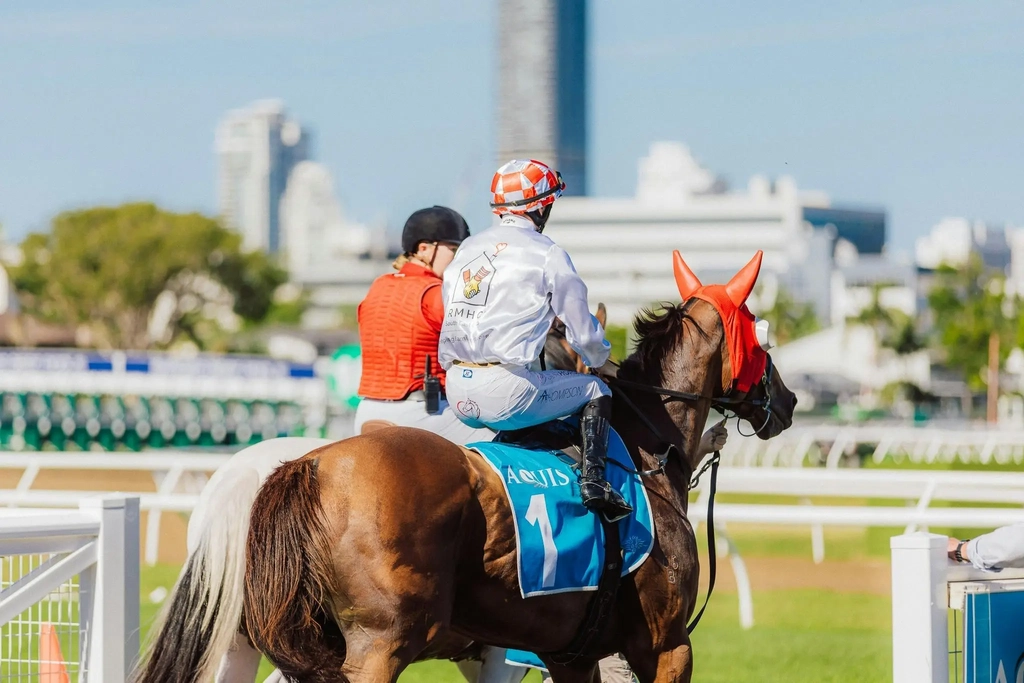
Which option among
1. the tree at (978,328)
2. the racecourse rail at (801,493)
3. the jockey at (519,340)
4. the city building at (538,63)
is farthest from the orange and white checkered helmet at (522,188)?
the city building at (538,63)

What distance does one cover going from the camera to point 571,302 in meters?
4.17

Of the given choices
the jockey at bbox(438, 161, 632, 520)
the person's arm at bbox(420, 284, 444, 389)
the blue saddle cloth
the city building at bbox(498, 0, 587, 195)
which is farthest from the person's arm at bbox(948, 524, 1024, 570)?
the city building at bbox(498, 0, 587, 195)

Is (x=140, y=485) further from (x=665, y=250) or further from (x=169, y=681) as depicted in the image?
(x=665, y=250)

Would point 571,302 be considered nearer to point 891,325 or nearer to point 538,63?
point 891,325

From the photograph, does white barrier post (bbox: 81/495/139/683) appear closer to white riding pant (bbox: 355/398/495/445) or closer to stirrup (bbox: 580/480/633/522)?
white riding pant (bbox: 355/398/495/445)

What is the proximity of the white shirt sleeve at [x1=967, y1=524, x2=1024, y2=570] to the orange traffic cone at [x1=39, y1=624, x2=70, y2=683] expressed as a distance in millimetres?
2992

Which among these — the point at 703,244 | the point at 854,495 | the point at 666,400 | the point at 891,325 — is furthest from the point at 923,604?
the point at 703,244

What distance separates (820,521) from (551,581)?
4.46m

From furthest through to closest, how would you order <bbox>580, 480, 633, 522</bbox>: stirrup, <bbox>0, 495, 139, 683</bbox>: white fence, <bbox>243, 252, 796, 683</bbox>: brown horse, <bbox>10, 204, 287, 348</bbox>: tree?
<bbox>10, 204, 287, 348</bbox>: tree
<bbox>0, 495, 139, 683</bbox>: white fence
<bbox>580, 480, 633, 522</bbox>: stirrup
<bbox>243, 252, 796, 683</bbox>: brown horse

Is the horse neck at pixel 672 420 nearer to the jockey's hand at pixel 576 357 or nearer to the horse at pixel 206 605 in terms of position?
the jockey's hand at pixel 576 357

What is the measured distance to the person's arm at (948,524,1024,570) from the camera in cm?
444

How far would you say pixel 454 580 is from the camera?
381 cm

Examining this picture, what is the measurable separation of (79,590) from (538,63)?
82433 millimetres

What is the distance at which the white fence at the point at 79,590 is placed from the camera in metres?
4.35
